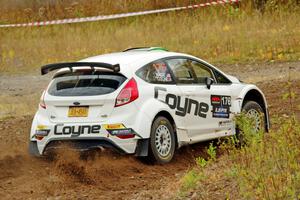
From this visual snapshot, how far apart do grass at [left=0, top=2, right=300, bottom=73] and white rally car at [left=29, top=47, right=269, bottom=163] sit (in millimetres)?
11636

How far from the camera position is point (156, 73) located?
39.1 feet

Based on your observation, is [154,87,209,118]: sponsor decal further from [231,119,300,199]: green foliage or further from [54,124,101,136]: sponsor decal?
[231,119,300,199]: green foliage

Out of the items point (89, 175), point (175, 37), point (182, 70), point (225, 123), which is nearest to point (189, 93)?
point (182, 70)

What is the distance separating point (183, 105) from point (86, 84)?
4.45 ft

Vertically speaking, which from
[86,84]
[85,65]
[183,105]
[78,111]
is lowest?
[183,105]

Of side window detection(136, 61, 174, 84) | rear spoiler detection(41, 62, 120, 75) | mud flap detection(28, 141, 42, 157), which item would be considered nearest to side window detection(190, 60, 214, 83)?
side window detection(136, 61, 174, 84)

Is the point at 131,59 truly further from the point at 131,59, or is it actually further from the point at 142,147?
the point at 142,147

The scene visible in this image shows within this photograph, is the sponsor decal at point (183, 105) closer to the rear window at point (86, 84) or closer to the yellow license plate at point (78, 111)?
the rear window at point (86, 84)

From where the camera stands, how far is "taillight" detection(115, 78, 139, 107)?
36.7ft

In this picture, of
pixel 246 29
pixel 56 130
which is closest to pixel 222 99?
pixel 56 130

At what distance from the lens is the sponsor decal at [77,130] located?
11.1 meters

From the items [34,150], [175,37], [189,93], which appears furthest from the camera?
[175,37]

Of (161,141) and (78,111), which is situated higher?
(78,111)

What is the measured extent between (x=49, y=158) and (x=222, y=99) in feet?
8.57
